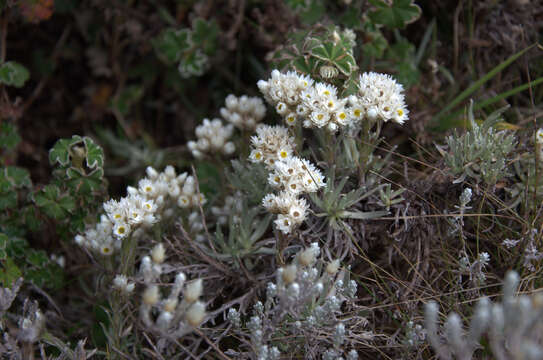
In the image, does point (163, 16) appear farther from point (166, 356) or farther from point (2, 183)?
point (166, 356)

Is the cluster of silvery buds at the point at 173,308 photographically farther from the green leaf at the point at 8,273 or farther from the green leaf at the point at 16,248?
the green leaf at the point at 16,248

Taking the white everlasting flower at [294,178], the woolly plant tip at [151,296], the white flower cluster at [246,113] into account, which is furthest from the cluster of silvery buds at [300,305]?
the white flower cluster at [246,113]

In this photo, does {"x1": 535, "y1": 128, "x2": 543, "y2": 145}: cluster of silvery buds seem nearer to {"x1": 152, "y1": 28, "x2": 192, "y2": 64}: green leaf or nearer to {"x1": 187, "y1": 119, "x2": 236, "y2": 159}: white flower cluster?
{"x1": 187, "y1": 119, "x2": 236, "y2": 159}: white flower cluster

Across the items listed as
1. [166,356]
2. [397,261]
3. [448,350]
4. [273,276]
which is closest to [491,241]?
[397,261]

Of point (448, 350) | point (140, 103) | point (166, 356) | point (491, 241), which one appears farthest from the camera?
point (140, 103)

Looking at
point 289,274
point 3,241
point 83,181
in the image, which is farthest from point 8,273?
point 289,274

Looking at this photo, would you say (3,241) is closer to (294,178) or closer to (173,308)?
(173,308)

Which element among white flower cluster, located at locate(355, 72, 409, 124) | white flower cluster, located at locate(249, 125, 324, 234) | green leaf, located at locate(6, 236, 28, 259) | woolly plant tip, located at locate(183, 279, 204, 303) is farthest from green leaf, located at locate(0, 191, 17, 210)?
white flower cluster, located at locate(355, 72, 409, 124)
